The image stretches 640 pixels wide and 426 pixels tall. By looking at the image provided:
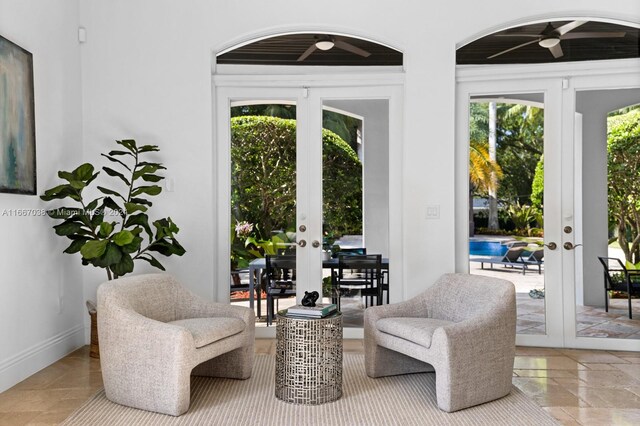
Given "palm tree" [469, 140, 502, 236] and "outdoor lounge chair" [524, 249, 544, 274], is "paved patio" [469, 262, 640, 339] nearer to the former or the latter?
"outdoor lounge chair" [524, 249, 544, 274]

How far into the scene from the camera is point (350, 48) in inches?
194

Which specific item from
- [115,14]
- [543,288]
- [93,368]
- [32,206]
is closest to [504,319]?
[543,288]

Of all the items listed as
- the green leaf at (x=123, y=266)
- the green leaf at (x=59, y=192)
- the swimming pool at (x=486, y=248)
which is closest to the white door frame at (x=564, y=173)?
the swimming pool at (x=486, y=248)

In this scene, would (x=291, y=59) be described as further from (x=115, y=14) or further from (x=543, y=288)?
(x=543, y=288)

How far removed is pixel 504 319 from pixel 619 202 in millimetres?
1952

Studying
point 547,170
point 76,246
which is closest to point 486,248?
point 547,170

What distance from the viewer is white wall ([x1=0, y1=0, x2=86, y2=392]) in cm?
372

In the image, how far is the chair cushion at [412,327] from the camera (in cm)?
333

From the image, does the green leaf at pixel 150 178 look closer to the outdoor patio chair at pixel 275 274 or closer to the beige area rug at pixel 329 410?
the outdoor patio chair at pixel 275 274

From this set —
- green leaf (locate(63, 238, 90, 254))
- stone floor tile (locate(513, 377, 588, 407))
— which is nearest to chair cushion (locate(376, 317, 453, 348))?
stone floor tile (locate(513, 377, 588, 407))

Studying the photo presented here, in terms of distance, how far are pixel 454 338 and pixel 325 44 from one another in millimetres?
2841

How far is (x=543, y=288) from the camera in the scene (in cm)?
473

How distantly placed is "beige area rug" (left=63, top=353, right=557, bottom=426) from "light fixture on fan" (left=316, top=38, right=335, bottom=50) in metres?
2.79

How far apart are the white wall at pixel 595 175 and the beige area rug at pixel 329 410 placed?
5.57ft
